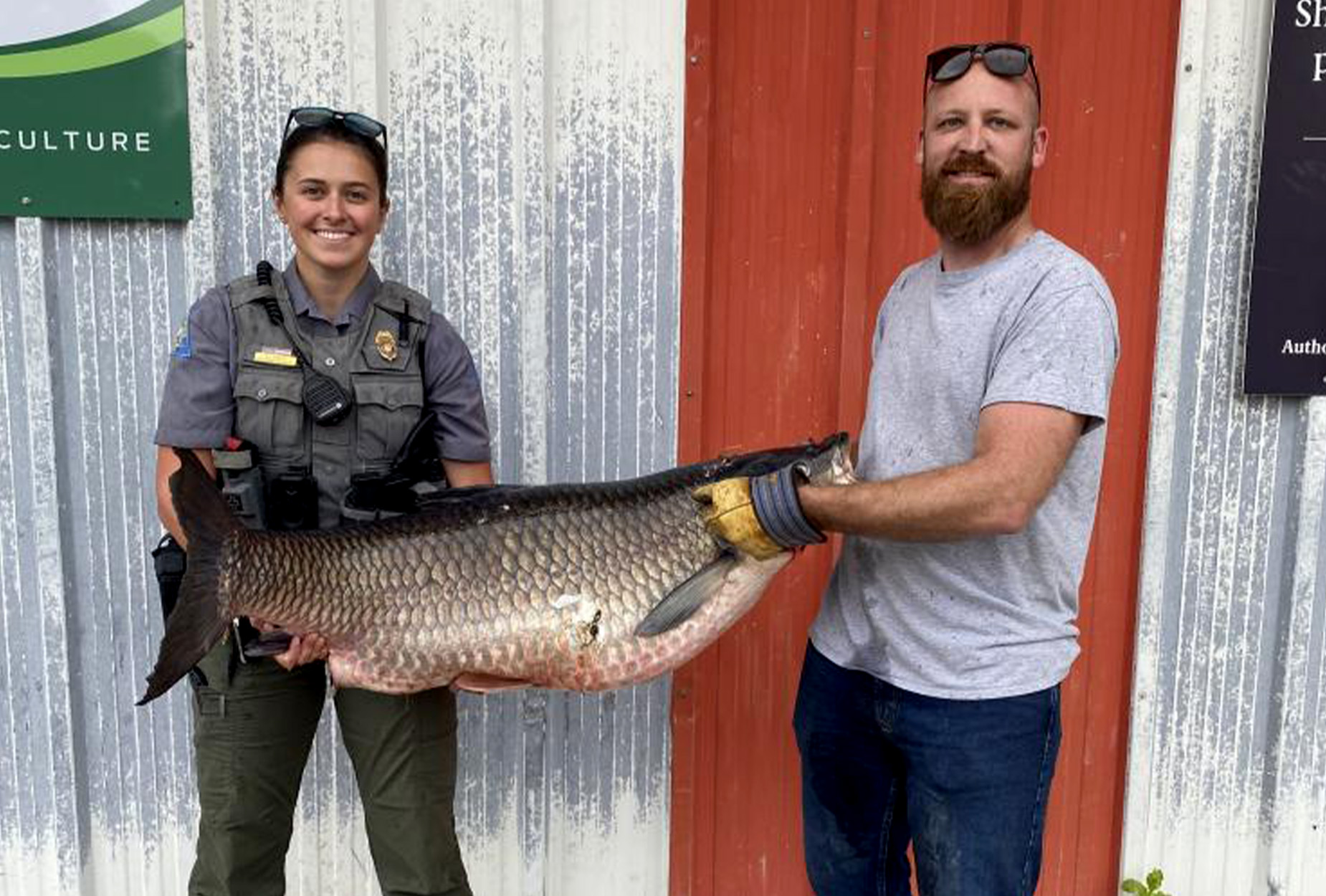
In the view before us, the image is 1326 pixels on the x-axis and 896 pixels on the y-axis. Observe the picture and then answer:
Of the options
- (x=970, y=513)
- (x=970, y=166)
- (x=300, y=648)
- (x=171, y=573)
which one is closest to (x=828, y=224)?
(x=970, y=166)

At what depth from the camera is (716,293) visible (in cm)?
334

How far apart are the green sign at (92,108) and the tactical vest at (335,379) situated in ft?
2.19

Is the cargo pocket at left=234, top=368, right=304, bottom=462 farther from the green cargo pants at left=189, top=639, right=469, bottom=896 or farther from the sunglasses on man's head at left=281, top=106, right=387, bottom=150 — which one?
the sunglasses on man's head at left=281, top=106, right=387, bottom=150

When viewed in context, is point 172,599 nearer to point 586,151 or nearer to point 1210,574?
point 586,151

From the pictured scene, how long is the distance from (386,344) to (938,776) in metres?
1.69

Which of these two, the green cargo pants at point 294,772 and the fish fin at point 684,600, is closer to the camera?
the fish fin at point 684,600

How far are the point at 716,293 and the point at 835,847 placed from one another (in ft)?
5.57

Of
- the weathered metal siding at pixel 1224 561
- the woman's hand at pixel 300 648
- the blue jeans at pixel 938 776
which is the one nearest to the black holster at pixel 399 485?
the woman's hand at pixel 300 648

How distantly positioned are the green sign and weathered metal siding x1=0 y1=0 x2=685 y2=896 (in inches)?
3.0

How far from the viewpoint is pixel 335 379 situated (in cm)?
258

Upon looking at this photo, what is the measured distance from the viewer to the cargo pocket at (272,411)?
2.54 meters

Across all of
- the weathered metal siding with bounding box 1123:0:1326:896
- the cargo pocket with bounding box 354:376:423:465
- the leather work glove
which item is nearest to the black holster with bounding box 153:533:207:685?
the cargo pocket with bounding box 354:376:423:465

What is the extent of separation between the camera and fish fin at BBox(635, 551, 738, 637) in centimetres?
240

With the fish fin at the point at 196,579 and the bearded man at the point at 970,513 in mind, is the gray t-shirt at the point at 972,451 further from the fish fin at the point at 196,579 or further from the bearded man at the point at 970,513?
the fish fin at the point at 196,579
